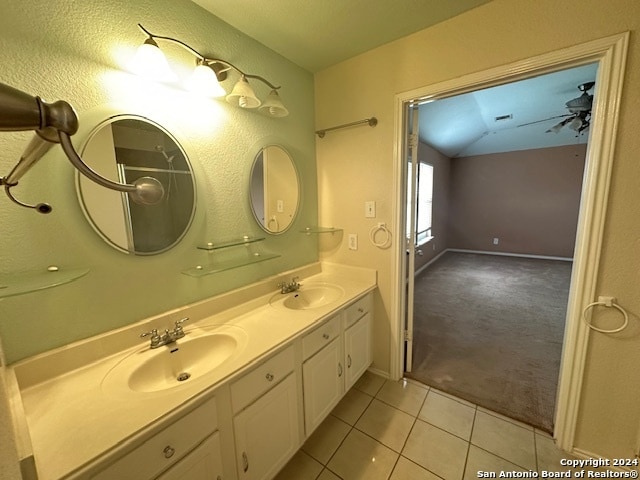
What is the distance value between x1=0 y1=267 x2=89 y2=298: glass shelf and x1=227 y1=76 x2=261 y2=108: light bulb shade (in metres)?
1.09

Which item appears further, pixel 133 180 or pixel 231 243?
pixel 231 243

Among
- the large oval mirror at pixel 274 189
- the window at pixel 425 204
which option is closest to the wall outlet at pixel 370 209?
the large oval mirror at pixel 274 189

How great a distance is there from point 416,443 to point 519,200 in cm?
587

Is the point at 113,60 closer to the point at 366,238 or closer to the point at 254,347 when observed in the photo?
the point at 254,347

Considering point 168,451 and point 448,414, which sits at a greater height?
point 168,451

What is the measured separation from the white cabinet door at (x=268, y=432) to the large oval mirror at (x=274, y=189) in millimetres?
973

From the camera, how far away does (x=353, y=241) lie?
199 centimetres

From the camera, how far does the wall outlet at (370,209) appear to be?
1.85 m

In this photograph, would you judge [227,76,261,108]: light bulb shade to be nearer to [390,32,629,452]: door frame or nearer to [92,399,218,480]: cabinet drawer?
[390,32,629,452]: door frame

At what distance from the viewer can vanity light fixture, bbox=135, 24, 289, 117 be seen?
104cm

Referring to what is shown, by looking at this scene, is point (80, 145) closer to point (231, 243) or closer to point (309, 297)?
point (231, 243)

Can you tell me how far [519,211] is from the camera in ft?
18.1

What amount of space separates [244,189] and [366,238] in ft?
3.10

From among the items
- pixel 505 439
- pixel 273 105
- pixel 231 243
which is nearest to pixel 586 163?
pixel 505 439
